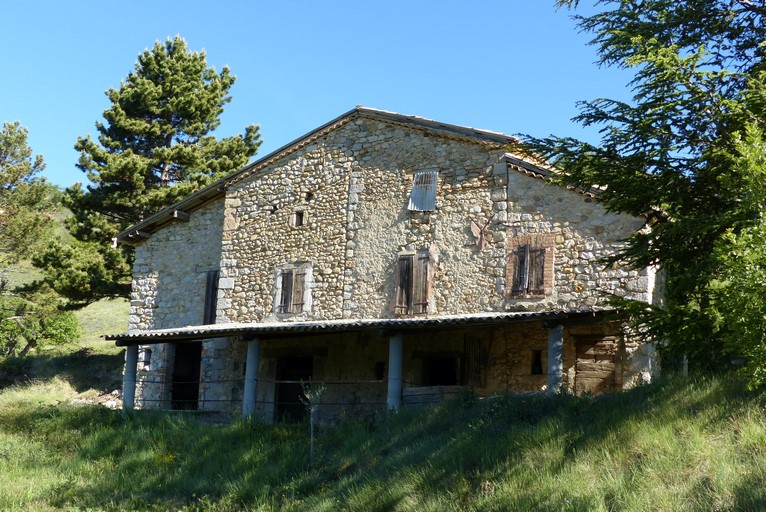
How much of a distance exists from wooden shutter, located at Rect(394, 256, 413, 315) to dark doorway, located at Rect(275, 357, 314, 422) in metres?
2.85

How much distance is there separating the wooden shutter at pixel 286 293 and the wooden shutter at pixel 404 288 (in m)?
2.86

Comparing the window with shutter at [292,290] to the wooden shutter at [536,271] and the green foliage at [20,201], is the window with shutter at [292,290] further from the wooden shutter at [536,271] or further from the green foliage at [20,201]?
the green foliage at [20,201]

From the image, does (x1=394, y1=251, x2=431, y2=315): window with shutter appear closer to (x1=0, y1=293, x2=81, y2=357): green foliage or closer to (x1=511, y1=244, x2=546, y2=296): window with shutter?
(x1=511, y1=244, x2=546, y2=296): window with shutter

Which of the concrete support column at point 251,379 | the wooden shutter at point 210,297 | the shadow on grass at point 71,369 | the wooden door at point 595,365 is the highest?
the wooden shutter at point 210,297

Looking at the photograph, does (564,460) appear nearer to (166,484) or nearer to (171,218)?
(166,484)

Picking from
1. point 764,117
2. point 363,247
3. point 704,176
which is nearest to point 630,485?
point 704,176

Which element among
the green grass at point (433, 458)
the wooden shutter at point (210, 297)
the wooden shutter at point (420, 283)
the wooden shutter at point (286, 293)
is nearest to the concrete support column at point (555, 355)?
the green grass at point (433, 458)

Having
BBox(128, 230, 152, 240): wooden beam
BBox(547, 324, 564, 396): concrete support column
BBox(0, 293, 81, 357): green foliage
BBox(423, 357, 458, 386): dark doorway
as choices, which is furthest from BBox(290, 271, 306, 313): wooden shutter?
BBox(0, 293, 81, 357): green foliage

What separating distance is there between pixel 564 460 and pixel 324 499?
3.68 metres

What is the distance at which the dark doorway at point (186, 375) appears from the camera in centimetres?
2139

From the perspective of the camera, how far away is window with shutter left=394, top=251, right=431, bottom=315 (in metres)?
17.9

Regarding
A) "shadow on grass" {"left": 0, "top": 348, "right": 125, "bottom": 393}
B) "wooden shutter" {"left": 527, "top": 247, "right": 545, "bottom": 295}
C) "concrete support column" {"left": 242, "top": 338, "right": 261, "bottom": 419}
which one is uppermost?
"wooden shutter" {"left": 527, "top": 247, "right": 545, "bottom": 295}

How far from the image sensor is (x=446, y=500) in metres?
10.7

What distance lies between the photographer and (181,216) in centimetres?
2214
